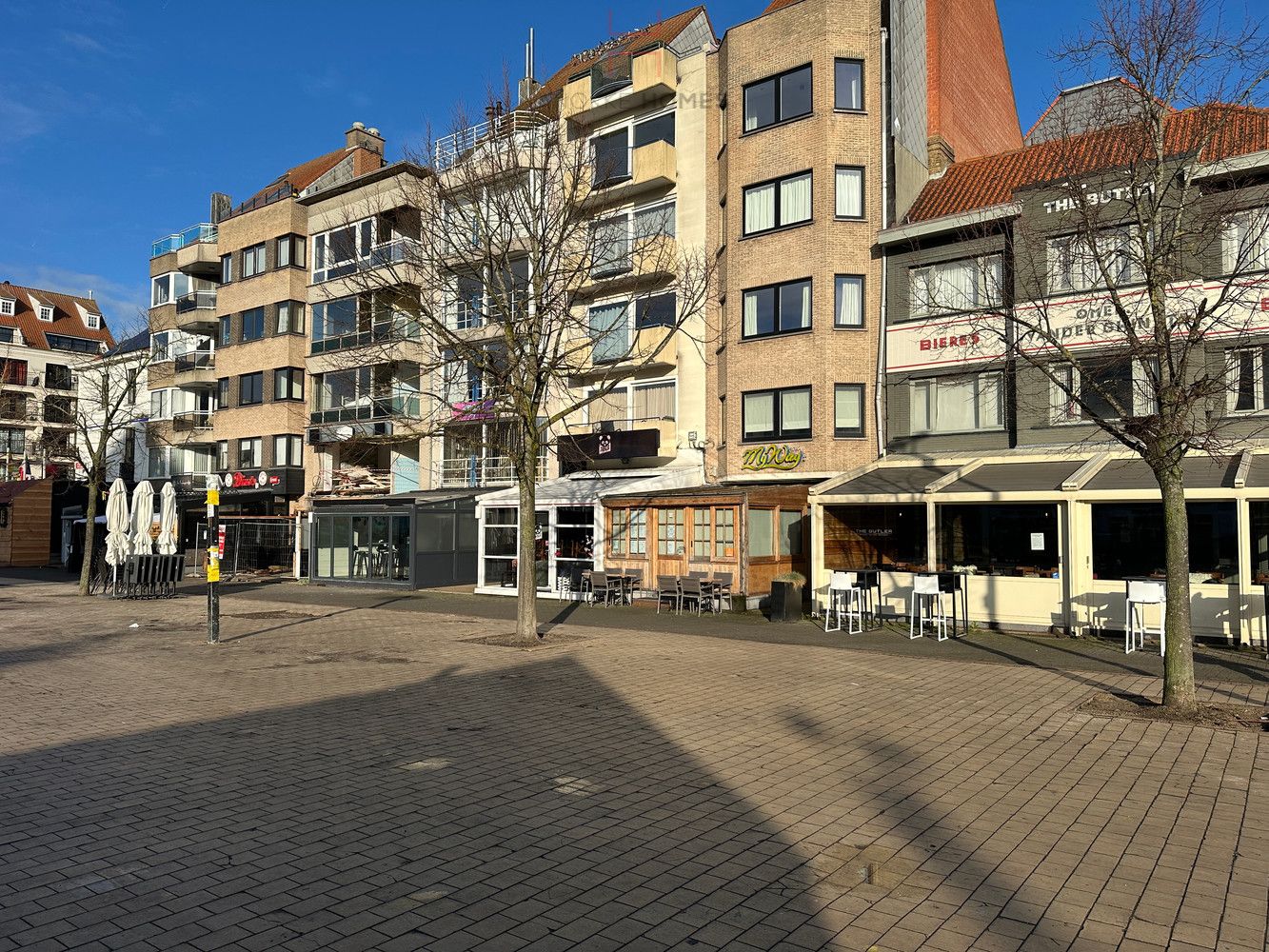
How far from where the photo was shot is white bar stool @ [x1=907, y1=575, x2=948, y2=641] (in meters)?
15.7

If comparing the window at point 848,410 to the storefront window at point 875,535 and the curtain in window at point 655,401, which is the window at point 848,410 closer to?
the storefront window at point 875,535

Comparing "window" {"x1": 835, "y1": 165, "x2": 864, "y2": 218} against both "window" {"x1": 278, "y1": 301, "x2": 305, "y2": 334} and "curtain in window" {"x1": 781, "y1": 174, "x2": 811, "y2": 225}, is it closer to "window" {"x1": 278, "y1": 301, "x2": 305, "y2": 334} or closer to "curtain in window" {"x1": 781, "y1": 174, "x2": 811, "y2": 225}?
"curtain in window" {"x1": 781, "y1": 174, "x2": 811, "y2": 225}

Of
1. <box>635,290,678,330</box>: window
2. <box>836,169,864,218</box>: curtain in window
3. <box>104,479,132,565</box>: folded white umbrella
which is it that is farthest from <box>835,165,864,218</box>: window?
<box>104,479,132,565</box>: folded white umbrella

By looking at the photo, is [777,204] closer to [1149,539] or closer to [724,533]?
[724,533]

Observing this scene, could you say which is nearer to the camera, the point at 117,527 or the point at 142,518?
the point at 142,518

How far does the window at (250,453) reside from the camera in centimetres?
4141

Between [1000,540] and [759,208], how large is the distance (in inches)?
431

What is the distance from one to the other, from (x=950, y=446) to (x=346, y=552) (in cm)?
1935

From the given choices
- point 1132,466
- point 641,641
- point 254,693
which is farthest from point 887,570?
point 254,693

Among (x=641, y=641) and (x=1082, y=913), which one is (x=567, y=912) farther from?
(x=641, y=641)

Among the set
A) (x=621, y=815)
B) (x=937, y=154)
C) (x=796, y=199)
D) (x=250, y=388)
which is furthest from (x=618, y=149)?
(x=621, y=815)

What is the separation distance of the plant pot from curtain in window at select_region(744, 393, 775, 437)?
6.18 meters

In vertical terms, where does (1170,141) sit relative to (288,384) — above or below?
below

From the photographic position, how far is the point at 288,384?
133 ft
